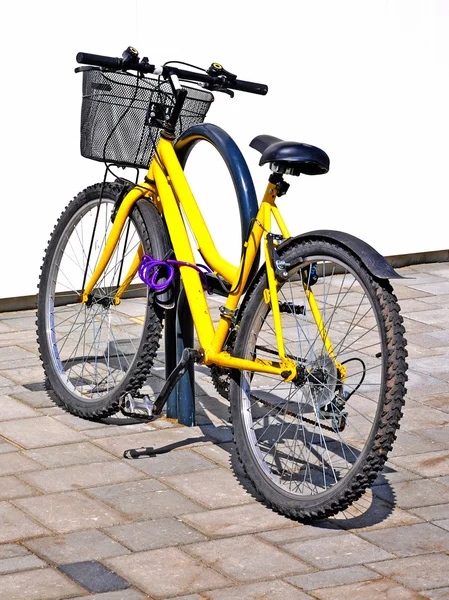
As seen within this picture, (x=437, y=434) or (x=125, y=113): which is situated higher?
(x=125, y=113)

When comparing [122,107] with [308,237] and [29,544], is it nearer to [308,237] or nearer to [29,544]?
[308,237]

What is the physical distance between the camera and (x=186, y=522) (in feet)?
13.3

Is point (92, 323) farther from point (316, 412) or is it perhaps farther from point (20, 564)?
point (20, 564)

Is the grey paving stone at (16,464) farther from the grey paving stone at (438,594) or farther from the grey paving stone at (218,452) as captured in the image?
the grey paving stone at (438,594)

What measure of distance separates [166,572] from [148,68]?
6.38ft

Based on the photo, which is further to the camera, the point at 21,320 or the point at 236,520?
the point at 21,320

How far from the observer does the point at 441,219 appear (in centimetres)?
811

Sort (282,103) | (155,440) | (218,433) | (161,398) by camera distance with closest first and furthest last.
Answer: (161,398) → (155,440) → (218,433) → (282,103)

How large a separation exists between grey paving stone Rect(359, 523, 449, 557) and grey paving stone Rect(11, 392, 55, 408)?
1.79 m

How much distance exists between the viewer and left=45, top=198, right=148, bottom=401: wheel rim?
523 centimetres

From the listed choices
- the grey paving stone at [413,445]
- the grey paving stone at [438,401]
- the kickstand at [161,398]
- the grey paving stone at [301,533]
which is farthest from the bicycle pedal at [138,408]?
the grey paving stone at [438,401]

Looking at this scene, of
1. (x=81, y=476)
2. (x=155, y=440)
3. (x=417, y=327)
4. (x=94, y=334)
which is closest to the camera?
(x=81, y=476)

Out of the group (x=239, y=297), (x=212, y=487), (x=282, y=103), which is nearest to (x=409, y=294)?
(x=282, y=103)

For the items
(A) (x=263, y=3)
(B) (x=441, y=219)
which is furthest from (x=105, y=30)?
(B) (x=441, y=219)
